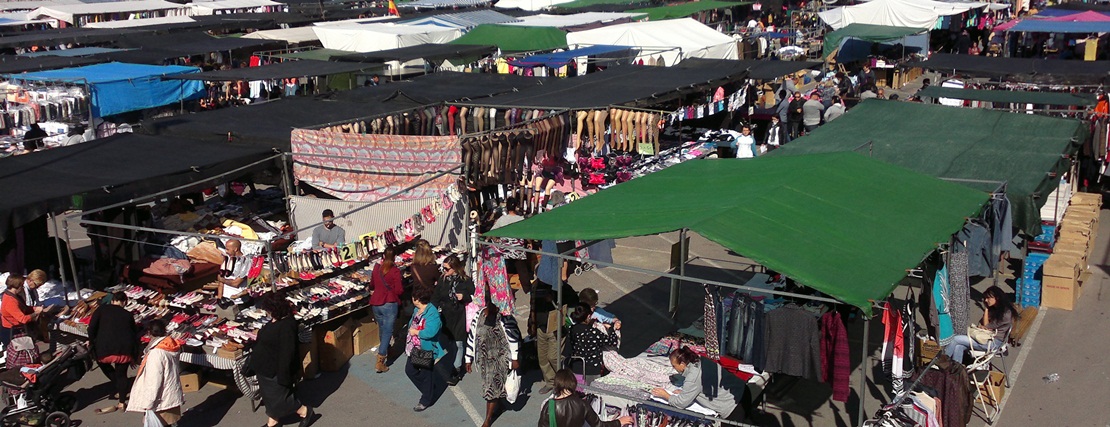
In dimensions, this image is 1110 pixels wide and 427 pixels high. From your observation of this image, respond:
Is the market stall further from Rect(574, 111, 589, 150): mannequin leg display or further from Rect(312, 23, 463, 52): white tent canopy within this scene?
Rect(312, 23, 463, 52): white tent canopy

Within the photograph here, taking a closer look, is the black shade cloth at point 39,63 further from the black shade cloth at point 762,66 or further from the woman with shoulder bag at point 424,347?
the woman with shoulder bag at point 424,347

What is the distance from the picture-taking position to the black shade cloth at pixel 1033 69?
64.1 ft

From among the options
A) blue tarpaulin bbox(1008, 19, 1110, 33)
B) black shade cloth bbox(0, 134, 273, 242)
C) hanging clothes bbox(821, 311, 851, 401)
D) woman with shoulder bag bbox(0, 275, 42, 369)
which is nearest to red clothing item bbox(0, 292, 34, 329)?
woman with shoulder bag bbox(0, 275, 42, 369)

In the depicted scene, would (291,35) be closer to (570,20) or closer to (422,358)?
(570,20)

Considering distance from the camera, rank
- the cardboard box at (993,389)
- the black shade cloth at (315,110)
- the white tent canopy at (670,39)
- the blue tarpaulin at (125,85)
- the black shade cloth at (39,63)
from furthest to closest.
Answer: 1. the white tent canopy at (670,39)
2. the black shade cloth at (39,63)
3. the blue tarpaulin at (125,85)
4. the black shade cloth at (315,110)
5. the cardboard box at (993,389)

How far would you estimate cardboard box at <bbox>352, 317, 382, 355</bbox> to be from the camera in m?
11.0

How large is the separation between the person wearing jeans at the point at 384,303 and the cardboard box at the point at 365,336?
18.4 inches

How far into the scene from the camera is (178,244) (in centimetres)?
1309

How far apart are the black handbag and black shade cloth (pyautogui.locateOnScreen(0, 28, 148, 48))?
23.4 metres

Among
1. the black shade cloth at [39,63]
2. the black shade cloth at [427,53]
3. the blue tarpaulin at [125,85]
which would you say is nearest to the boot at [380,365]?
the blue tarpaulin at [125,85]

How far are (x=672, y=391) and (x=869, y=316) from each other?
185 cm

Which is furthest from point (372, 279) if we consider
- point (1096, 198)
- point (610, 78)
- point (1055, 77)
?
point (1055, 77)

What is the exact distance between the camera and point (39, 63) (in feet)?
74.4

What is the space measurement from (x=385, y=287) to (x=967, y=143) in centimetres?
831
